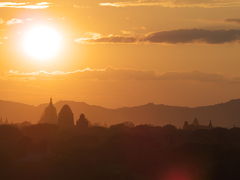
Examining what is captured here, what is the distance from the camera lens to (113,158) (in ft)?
334

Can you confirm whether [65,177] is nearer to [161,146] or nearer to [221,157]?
[221,157]

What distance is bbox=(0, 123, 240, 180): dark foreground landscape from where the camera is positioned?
85688mm

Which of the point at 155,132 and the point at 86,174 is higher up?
the point at 155,132

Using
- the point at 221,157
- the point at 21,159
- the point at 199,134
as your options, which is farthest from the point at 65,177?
the point at 199,134

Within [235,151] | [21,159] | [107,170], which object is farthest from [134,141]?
[107,170]

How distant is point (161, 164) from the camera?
9706cm

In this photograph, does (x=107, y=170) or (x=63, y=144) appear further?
(x=63, y=144)

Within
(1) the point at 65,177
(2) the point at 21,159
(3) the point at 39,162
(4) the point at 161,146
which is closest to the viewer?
(1) the point at 65,177

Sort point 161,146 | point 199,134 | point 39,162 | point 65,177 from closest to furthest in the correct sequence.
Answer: point 65,177, point 39,162, point 161,146, point 199,134

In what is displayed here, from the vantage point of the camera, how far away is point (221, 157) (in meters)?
98.9

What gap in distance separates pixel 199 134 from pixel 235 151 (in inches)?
1516

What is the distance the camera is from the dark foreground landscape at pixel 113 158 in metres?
85.7

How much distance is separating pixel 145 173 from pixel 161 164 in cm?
594

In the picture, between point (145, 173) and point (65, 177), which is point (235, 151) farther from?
point (65, 177)
